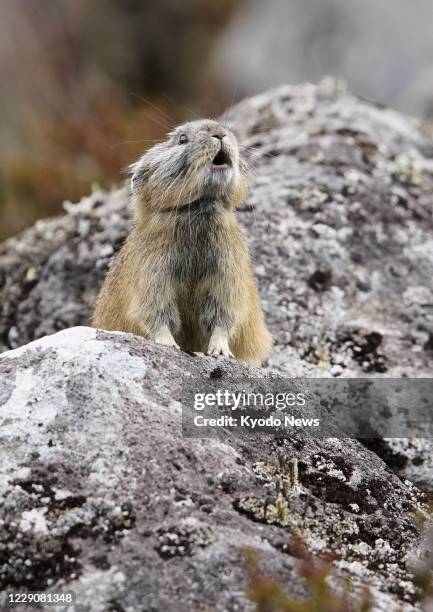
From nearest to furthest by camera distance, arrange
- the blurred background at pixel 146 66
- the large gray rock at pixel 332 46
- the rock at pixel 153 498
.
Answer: the rock at pixel 153 498
the blurred background at pixel 146 66
the large gray rock at pixel 332 46

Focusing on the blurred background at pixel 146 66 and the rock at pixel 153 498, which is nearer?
the rock at pixel 153 498

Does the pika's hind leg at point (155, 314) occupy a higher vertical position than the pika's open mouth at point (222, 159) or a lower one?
lower

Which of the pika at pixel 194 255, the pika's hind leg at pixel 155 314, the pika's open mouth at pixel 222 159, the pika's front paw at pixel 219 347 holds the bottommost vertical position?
the pika's front paw at pixel 219 347

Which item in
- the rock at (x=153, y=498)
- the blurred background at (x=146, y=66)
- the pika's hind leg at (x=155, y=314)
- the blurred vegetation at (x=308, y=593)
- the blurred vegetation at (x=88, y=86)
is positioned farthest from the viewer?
the blurred background at (x=146, y=66)

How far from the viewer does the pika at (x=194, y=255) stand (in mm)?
5691

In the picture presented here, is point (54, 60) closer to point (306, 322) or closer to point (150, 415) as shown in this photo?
point (306, 322)

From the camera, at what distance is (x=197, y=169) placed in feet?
18.6

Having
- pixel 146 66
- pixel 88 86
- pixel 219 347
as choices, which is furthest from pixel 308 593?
pixel 146 66

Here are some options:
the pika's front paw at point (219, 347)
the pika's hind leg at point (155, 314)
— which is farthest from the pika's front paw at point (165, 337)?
the pika's front paw at point (219, 347)

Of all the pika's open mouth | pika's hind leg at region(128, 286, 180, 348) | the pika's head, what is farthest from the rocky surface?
the pika's open mouth

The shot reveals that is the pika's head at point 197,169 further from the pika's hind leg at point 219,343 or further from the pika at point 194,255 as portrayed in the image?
the pika's hind leg at point 219,343

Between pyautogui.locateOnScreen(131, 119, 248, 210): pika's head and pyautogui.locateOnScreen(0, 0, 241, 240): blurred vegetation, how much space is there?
139 inches

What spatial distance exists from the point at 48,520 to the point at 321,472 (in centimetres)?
153

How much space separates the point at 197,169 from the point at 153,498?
256 cm
